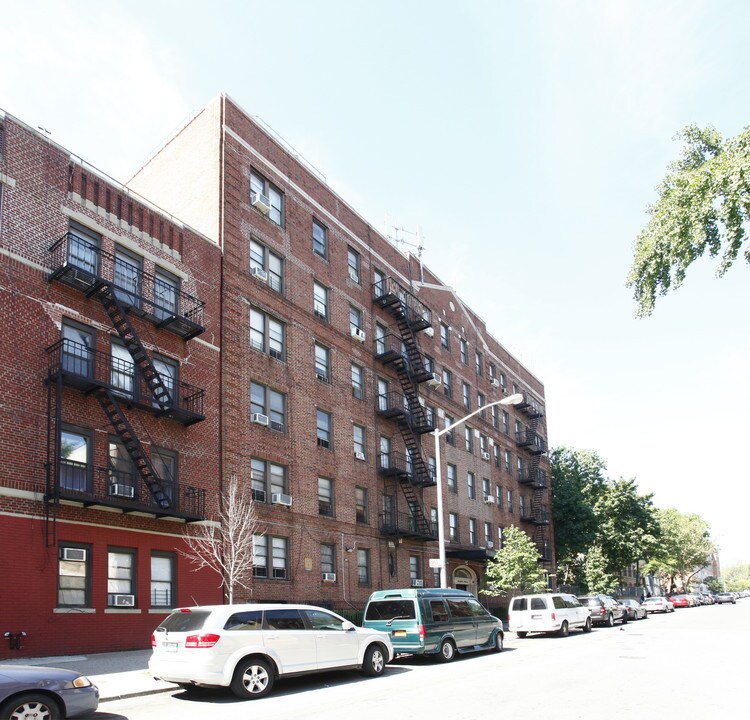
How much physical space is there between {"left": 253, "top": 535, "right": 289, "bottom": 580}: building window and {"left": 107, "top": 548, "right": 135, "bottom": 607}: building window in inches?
203

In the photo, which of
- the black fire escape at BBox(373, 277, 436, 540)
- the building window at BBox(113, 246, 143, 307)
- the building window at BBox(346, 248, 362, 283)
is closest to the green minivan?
the building window at BBox(113, 246, 143, 307)

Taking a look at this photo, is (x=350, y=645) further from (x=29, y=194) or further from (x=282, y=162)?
(x=282, y=162)

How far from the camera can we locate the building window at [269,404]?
27359mm

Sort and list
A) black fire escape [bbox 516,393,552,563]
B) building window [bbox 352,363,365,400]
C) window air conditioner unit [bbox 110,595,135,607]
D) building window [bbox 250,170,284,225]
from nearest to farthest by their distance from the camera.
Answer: window air conditioner unit [bbox 110,595,135,607] < building window [bbox 250,170,284,225] < building window [bbox 352,363,365,400] < black fire escape [bbox 516,393,552,563]

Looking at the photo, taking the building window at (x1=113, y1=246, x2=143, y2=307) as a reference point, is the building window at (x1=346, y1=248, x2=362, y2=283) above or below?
above

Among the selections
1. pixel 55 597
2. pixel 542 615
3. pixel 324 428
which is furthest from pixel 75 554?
pixel 542 615

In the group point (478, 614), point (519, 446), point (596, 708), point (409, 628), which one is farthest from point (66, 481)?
point (519, 446)

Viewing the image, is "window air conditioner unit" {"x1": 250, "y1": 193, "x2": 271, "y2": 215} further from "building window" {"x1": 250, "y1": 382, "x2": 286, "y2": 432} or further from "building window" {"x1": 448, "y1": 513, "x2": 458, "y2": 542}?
"building window" {"x1": 448, "y1": 513, "x2": 458, "y2": 542}

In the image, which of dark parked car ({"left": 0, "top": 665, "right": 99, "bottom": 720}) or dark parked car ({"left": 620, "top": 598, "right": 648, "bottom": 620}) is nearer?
dark parked car ({"left": 0, "top": 665, "right": 99, "bottom": 720})

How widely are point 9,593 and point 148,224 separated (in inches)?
464

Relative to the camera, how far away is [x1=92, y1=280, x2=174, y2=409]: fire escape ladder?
845 inches

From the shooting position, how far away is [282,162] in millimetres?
31422

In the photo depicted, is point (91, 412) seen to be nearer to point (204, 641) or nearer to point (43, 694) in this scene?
point (204, 641)

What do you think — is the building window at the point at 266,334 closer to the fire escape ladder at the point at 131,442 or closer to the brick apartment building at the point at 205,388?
the brick apartment building at the point at 205,388
